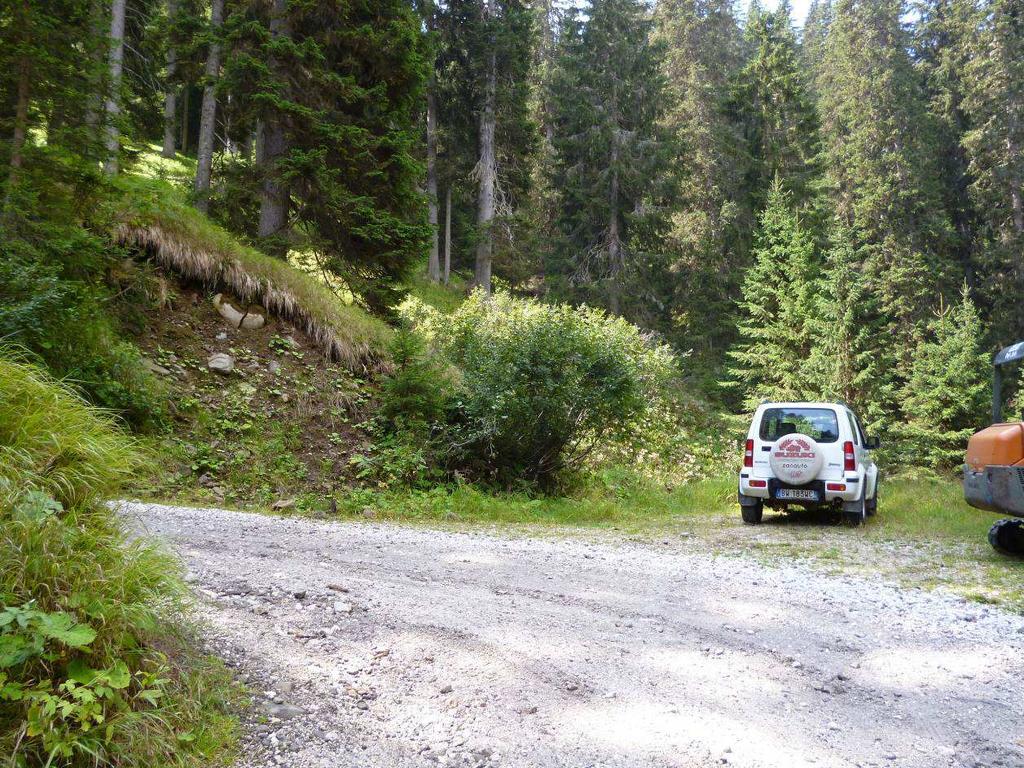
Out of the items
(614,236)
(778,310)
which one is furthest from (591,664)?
(614,236)

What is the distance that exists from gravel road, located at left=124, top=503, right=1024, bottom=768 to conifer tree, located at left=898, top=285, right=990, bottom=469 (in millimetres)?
19043

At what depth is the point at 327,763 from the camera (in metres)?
2.53

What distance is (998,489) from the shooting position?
21.7 ft

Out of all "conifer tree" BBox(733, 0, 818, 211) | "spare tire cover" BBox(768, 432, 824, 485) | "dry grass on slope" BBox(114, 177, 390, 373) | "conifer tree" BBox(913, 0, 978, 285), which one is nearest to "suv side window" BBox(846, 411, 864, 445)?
"spare tire cover" BBox(768, 432, 824, 485)

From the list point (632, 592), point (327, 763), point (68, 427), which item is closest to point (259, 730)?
point (327, 763)

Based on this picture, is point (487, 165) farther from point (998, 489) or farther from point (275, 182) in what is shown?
point (998, 489)

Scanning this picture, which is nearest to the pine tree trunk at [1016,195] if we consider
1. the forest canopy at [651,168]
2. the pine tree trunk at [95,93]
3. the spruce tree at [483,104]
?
the forest canopy at [651,168]

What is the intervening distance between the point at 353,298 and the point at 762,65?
25565 mm

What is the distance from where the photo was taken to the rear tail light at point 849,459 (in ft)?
31.5

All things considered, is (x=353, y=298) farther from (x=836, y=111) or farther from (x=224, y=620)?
(x=836, y=111)

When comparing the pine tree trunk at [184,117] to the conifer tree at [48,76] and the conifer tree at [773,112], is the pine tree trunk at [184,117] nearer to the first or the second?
the conifer tree at [48,76]

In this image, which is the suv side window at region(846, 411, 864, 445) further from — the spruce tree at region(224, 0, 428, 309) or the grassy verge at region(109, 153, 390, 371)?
the spruce tree at region(224, 0, 428, 309)

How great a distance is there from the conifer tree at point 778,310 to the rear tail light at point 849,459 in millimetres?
13974

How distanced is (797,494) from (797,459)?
0.58 meters
